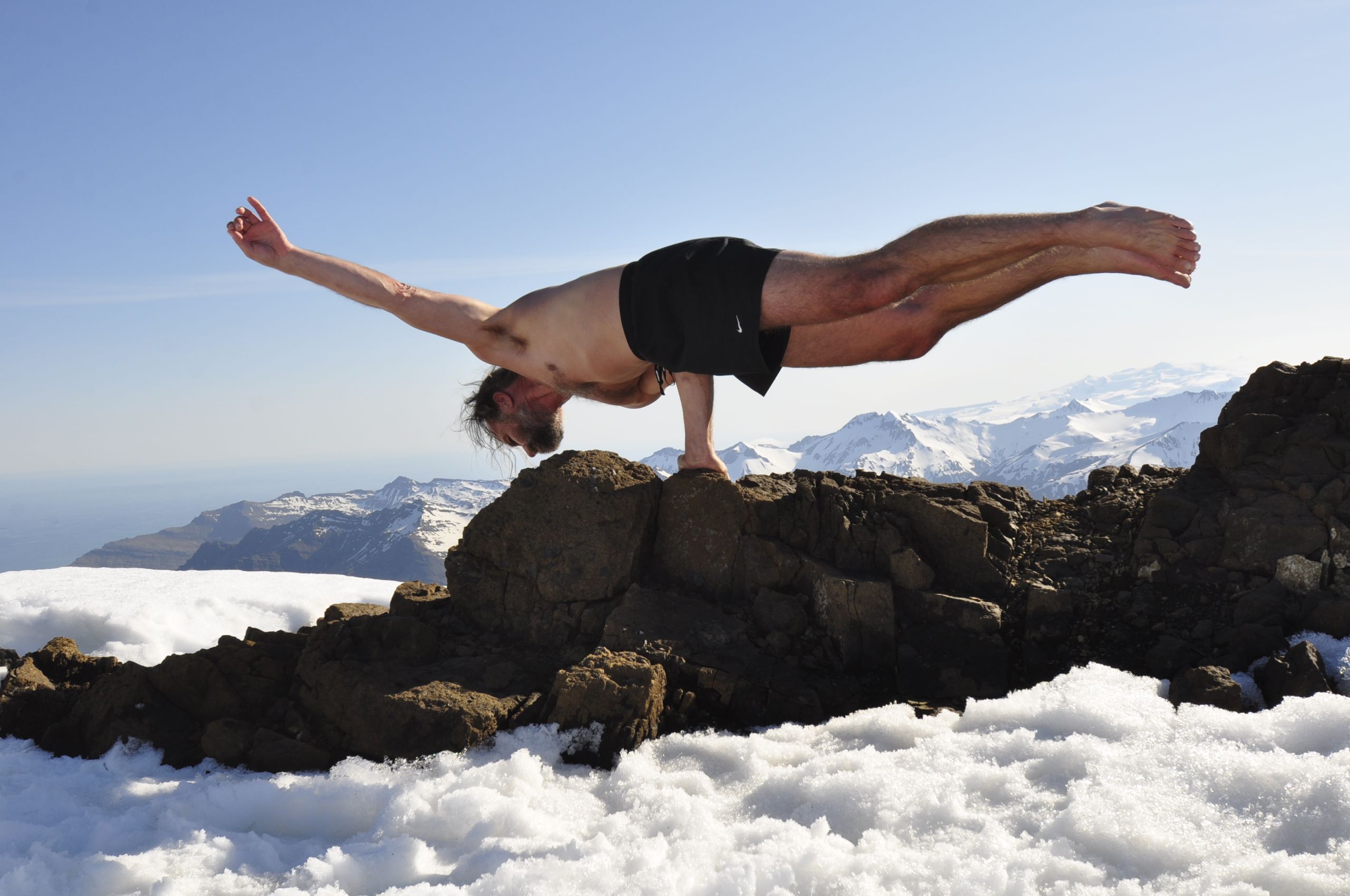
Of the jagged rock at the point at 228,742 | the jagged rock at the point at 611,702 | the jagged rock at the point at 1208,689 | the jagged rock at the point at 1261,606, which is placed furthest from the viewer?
the jagged rock at the point at 1261,606

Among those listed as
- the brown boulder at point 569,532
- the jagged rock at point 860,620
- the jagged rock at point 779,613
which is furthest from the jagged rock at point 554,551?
the jagged rock at point 860,620

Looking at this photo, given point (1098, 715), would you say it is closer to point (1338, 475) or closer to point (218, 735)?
point (1338, 475)

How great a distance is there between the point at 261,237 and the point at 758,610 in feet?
11.6

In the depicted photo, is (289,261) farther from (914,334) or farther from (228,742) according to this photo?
(914,334)

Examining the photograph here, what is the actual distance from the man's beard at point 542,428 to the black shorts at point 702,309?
0.99m

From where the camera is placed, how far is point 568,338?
16.5ft

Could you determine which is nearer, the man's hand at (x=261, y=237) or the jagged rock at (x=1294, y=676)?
the jagged rock at (x=1294, y=676)

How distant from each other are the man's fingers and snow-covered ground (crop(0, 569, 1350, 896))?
116 inches

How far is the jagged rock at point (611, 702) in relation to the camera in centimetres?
360

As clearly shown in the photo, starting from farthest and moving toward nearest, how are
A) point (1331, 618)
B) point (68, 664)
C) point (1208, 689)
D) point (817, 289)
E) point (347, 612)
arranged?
1. point (347, 612)
2. point (68, 664)
3. point (817, 289)
4. point (1331, 618)
5. point (1208, 689)

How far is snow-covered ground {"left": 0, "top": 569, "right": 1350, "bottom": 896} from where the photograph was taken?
8.11 feet

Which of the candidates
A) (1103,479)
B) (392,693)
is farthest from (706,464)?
(1103,479)

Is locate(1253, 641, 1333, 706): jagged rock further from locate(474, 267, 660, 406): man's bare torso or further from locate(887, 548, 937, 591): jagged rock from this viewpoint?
locate(474, 267, 660, 406): man's bare torso

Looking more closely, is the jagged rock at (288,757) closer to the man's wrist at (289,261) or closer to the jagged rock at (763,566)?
the jagged rock at (763,566)
